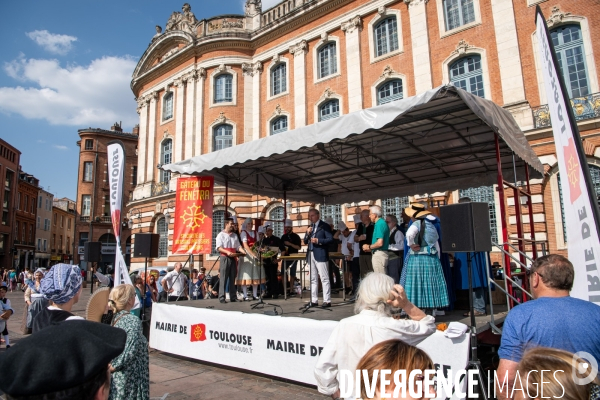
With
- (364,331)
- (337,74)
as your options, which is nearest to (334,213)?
(337,74)

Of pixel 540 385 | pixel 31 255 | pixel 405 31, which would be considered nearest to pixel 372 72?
pixel 405 31

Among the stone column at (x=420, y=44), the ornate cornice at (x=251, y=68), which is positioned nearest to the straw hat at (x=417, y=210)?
the stone column at (x=420, y=44)

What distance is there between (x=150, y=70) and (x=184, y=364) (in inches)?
1019

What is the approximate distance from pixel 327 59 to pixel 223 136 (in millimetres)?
7959

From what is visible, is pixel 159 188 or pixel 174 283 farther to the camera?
pixel 159 188

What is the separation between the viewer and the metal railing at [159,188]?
26281 mm

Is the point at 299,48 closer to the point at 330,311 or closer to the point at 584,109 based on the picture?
the point at 584,109

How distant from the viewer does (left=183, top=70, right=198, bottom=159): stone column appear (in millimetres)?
24788

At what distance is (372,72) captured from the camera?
772 inches

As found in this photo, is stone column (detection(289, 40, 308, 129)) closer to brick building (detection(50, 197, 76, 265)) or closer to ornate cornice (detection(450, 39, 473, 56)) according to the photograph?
ornate cornice (detection(450, 39, 473, 56))

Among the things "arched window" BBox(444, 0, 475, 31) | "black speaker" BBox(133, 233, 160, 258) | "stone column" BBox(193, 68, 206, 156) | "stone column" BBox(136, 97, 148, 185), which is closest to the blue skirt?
"black speaker" BBox(133, 233, 160, 258)

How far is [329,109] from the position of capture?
69.6 feet

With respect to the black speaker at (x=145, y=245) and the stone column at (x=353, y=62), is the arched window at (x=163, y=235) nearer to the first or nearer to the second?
the stone column at (x=353, y=62)

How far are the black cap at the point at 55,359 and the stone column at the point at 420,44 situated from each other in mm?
18280
